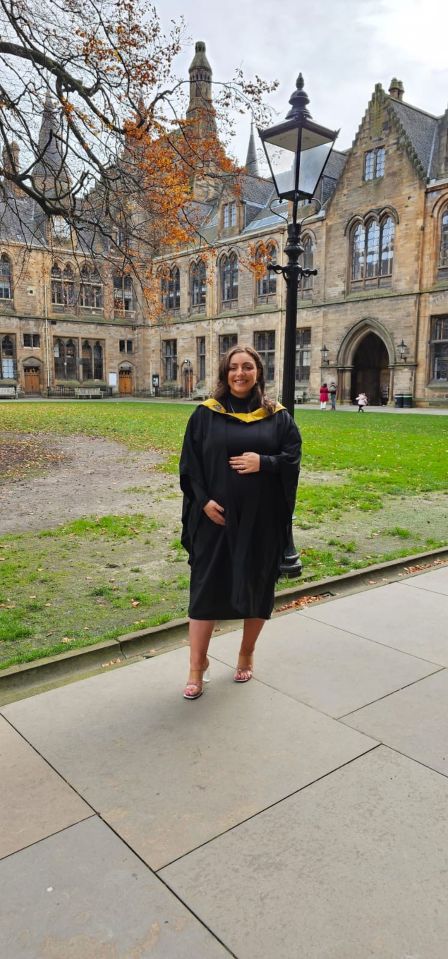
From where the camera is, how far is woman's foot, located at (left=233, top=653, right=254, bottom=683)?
12.2ft

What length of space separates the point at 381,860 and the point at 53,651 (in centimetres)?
250

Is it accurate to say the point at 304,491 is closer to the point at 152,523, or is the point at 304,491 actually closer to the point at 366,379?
the point at 152,523

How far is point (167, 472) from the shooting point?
11711 mm

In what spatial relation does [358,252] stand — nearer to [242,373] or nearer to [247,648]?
[242,373]

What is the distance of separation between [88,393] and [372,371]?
21756 millimetres

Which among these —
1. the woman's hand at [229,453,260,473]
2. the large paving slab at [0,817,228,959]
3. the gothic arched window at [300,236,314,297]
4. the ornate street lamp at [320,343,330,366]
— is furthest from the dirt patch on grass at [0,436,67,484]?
the gothic arched window at [300,236,314,297]

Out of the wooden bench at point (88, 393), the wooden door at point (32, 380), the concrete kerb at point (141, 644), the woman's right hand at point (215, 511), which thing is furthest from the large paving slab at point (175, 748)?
the wooden door at point (32, 380)

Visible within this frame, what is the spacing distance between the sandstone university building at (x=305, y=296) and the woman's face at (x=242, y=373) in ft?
62.6

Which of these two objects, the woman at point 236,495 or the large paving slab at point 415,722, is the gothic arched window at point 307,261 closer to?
the woman at point 236,495

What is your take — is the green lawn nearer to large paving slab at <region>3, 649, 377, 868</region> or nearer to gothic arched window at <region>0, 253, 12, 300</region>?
large paving slab at <region>3, 649, 377, 868</region>

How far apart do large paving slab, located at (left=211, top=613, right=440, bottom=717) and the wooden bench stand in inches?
1779

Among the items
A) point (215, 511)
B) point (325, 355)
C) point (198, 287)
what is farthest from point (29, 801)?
point (198, 287)

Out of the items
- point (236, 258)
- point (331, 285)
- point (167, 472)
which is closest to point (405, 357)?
point (331, 285)

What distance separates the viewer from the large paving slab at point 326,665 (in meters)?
3.56
